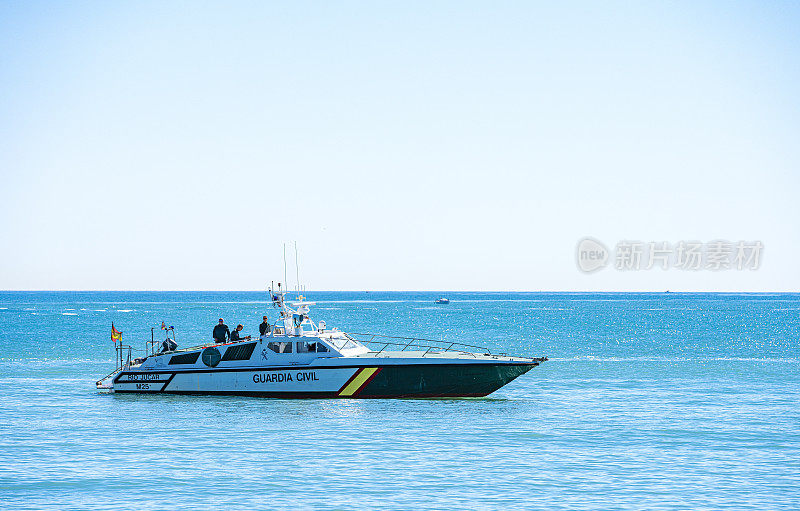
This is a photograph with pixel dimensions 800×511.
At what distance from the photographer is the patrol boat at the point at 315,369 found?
33.3 m

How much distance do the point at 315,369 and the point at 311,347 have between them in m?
0.87

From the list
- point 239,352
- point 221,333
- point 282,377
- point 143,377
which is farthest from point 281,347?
point 143,377

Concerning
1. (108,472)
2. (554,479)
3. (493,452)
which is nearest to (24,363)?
(108,472)

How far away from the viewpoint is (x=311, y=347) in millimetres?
33969

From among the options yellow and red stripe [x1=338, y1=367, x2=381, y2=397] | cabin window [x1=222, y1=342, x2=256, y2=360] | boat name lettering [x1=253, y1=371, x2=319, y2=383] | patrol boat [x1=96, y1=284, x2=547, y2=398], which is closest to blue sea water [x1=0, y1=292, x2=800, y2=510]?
yellow and red stripe [x1=338, y1=367, x2=381, y2=397]

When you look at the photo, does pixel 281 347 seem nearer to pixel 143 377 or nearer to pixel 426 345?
pixel 143 377

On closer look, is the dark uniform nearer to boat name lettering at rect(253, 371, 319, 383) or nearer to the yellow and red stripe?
boat name lettering at rect(253, 371, 319, 383)

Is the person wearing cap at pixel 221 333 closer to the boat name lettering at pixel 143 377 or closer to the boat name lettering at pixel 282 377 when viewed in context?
the boat name lettering at pixel 282 377

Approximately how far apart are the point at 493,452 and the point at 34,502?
11.3 m

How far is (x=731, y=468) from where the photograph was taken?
2152cm

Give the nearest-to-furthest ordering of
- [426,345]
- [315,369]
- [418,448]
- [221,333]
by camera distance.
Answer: [418,448]
[315,369]
[221,333]
[426,345]

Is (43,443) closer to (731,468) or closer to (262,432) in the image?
(262,432)

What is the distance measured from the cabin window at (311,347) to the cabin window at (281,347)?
1.32 feet

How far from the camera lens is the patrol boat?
33.3m
